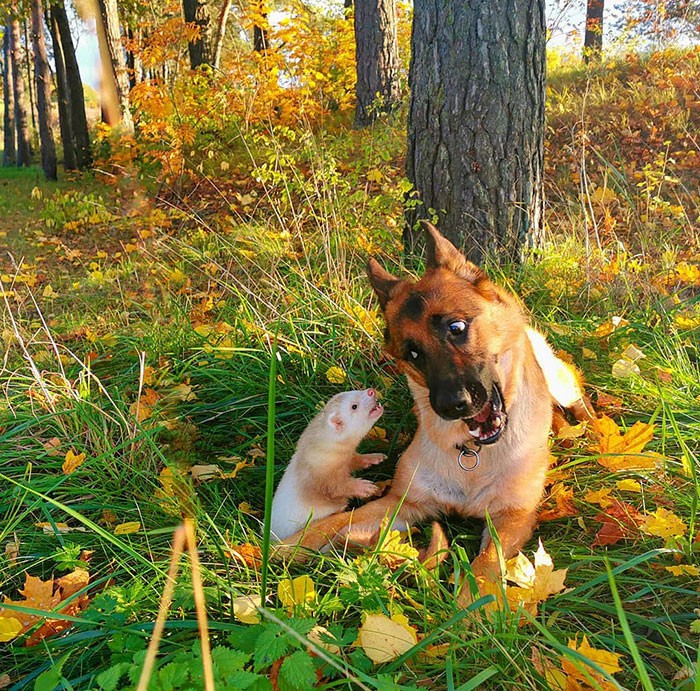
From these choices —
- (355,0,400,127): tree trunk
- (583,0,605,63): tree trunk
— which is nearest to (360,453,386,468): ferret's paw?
(355,0,400,127): tree trunk

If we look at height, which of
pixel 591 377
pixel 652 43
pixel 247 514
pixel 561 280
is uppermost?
pixel 652 43

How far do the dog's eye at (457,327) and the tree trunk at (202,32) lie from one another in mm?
9968

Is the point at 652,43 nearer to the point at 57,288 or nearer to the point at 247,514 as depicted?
the point at 57,288

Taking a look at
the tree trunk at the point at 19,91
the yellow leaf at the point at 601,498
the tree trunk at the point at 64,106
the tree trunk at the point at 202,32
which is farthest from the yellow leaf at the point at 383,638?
the tree trunk at the point at 19,91

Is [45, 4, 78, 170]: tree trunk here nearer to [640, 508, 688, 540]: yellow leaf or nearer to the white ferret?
the white ferret

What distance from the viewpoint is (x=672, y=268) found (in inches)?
166

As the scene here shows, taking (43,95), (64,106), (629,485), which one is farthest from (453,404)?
(43,95)

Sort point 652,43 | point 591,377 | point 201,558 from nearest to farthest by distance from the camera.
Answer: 1. point 201,558
2. point 591,377
3. point 652,43

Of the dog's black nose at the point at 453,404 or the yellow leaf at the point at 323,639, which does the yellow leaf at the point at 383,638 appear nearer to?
the yellow leaf at the point at 323,639

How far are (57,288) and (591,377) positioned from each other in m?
5.48

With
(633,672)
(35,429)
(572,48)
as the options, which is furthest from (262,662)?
(572,48)

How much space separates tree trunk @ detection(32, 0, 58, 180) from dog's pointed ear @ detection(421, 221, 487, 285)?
52.6 feet

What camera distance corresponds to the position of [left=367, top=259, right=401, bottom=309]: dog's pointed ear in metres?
2.71

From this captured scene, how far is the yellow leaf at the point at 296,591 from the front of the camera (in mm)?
1853
